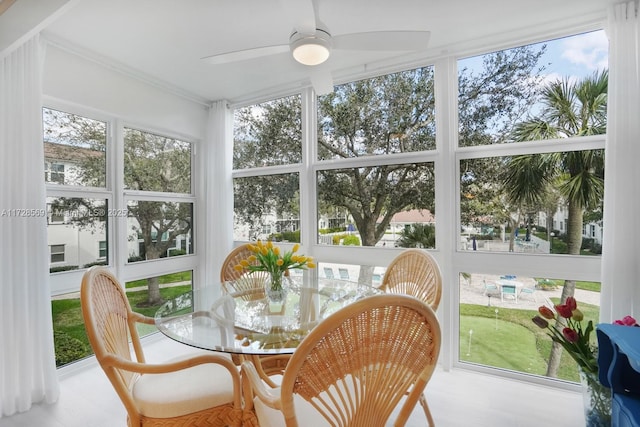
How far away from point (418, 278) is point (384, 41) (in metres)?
1.44

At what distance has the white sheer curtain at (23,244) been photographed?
207cm

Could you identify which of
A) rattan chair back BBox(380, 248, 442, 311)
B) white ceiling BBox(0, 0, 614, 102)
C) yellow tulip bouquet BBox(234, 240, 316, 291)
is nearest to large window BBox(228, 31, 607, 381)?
white ceiling BBox(0, 0, 614, 102)

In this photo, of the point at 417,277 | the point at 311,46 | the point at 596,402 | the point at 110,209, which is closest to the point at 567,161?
the point at 417,277

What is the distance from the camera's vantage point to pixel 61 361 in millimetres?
2590

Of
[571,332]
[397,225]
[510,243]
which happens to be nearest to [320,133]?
[397,225]

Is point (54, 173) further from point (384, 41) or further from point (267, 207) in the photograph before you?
point (384, 41)

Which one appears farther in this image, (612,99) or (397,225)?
(397,225)

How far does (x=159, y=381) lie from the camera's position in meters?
1.51

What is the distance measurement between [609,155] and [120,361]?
111 inches

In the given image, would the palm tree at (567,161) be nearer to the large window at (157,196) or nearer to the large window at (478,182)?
the large window at (478,182)

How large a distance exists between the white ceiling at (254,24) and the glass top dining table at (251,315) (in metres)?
1.76

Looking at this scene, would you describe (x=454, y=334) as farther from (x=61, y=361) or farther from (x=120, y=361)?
(x=61, y=361)

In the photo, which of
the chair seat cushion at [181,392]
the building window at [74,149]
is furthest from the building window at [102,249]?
the chair seat cushion at [181,392]

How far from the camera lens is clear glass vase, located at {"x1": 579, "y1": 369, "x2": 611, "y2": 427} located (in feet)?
5.37
